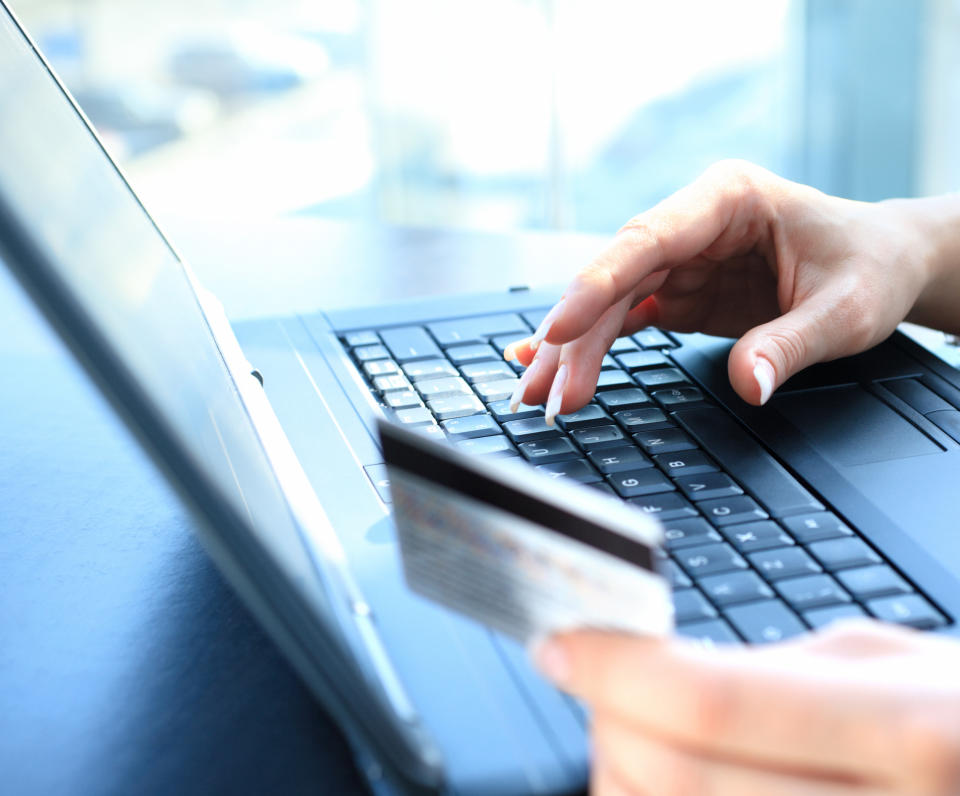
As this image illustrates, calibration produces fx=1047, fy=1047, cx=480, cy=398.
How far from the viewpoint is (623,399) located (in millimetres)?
581

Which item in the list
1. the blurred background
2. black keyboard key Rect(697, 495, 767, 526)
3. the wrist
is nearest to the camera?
black keyboard key Rect(697, 495, 767, 526)

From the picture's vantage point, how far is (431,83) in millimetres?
2949

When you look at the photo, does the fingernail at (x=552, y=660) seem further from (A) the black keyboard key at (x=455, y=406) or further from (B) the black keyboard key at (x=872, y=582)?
(A) the black keyboard key at (x=455, y=406)

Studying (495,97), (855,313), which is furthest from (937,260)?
(495,97)

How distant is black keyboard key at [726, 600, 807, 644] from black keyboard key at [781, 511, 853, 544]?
0.18 feet

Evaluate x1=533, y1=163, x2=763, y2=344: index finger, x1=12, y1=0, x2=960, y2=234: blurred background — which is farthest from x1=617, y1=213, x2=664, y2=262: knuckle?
x1=12, y1=0, x2=960, y2=234: blurred background

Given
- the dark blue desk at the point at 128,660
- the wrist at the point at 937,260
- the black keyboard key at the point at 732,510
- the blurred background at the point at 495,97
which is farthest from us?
the blurred background at the point at 495,97

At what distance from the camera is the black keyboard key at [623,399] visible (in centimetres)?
57

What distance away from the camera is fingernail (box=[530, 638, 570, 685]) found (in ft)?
0.84

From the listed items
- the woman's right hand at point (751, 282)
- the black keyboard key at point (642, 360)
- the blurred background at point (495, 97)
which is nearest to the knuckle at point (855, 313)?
the woman's right hand at point (751, 282)

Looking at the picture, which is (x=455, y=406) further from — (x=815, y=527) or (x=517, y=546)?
(x=517, y=546)

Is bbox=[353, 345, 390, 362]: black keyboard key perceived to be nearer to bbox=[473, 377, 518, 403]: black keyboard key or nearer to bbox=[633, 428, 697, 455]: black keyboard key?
bbox=[473, 377, 518, 403]: black keyboard key

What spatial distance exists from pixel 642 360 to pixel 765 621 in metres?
0.28

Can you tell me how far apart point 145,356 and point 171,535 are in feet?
0.72
